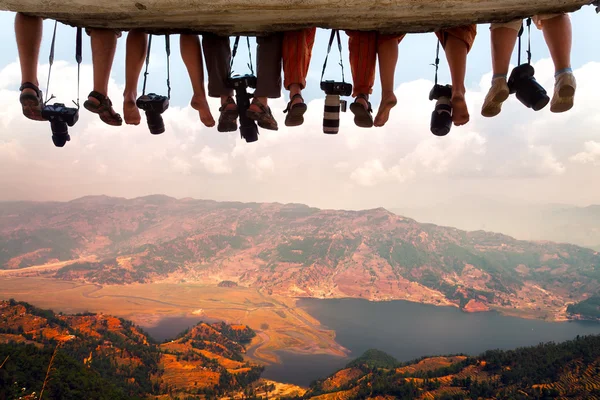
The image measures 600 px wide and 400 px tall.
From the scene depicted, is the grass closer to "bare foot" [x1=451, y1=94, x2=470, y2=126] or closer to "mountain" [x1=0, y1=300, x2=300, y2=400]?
"mountain" [x1=0, y1=300, x2=300, y2=400]

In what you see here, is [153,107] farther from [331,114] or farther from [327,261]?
[327,261]

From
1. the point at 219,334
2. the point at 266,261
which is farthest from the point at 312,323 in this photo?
the point at 266,261

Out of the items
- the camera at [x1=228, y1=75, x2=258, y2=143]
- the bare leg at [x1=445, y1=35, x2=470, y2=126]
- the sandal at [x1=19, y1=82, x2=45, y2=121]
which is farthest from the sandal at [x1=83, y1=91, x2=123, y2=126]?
the bare leg at [x1=445, y1=35, x2=470, y2=126]

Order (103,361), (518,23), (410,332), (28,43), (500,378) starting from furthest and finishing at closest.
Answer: (410,332), (103,361), (500,378), (28,43), (518,23)

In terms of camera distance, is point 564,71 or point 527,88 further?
point 527,88

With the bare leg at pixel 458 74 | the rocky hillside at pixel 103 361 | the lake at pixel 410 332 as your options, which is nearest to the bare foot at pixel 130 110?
the bare leg at pixel 458 74

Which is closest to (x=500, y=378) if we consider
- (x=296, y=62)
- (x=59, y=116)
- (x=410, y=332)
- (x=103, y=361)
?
(x=410, y=332)

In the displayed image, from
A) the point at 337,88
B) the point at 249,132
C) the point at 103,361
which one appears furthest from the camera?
the point at 103,361
